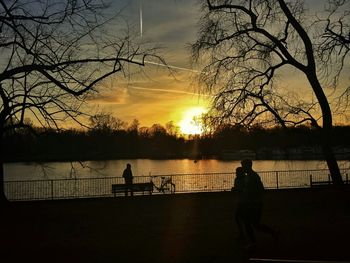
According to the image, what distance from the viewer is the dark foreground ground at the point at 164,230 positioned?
34.9ft

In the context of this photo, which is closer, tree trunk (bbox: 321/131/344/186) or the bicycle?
tree trunk (bbox: 321/131/344/186)

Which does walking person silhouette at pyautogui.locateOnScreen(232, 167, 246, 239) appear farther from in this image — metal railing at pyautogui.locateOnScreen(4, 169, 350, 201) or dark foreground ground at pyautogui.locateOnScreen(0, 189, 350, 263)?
metal railing at pyautogui.locateOnScreen(4, 169, 350, 201)

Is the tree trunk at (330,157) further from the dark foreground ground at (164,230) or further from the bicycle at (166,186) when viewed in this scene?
the bicycle at (166,186)

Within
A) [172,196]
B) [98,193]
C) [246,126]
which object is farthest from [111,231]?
[98,193]

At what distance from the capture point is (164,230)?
14.4 meters

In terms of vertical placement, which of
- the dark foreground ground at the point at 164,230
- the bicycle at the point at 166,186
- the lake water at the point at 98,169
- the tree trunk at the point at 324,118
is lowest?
the dark foreground ground at the point at 164,230

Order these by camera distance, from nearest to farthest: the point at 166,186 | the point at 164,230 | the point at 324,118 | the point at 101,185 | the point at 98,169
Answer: the point at 164,230, the point at 98,169, the point at 324,118, the point at 166,186, the point at 101,185

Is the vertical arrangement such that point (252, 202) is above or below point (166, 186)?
above

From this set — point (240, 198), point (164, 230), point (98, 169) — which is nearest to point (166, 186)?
point (98, 169)

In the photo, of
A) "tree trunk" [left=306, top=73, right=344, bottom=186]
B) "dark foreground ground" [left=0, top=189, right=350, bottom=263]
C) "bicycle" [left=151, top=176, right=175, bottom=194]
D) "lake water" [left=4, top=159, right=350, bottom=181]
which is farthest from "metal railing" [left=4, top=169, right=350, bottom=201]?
→ "tree trunk" [left=306, top=73, right=344, bottom=186]

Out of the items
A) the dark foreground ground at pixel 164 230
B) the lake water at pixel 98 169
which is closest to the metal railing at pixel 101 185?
the lake water at pixel 98 169

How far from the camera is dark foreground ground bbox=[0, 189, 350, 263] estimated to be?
10.6 metres

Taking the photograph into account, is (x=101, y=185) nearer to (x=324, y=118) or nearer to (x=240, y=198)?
(x=324, y=118)

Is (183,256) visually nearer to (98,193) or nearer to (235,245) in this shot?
(235,245)
